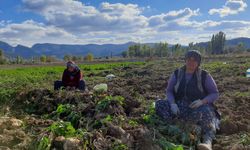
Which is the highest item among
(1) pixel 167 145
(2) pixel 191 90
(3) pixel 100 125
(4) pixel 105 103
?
(2) pixel 191 90

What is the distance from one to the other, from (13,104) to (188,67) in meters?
4.25

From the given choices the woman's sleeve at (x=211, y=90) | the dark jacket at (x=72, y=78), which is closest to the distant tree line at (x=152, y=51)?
the dark jacket at (x=72, y=78)

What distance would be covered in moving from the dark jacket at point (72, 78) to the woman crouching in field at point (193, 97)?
150 inches

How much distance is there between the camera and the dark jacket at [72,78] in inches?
357

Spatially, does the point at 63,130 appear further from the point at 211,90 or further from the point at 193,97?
the point at 211,90

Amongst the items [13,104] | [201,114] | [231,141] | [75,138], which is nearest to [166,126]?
[201,114]

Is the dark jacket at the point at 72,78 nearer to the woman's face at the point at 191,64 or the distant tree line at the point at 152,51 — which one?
the woman's face at the point at 191,64

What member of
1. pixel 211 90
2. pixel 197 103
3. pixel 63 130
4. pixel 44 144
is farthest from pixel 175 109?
pixel 44 144

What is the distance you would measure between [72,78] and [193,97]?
4.14 m

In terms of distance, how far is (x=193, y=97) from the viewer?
5766mm

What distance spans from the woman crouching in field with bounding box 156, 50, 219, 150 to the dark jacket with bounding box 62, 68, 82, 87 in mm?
3803

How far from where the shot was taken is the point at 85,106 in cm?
616

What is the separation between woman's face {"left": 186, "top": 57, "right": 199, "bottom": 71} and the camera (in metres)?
5.48

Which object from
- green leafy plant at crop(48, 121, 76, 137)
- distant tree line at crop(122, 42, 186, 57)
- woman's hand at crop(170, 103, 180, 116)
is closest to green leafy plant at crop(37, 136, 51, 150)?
green leafy plant at crop(48, 121, 76, 137)
